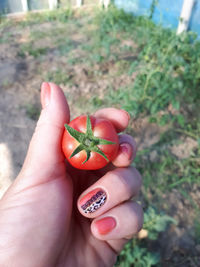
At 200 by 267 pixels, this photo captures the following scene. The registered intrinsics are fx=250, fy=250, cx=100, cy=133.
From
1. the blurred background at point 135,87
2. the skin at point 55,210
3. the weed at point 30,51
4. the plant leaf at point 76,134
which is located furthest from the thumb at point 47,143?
the weed at point 30,51


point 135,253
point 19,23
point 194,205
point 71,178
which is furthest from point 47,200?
point 19,23

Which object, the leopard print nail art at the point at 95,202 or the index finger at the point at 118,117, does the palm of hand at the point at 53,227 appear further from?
the index finger at the point at 118,117

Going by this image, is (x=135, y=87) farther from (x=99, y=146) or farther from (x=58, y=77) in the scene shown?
(x=99, y=146)

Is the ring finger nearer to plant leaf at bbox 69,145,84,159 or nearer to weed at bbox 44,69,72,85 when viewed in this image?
plant leaf at bbox 69,145,84,159

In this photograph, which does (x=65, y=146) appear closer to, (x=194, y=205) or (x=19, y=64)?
(x=194, y=205)

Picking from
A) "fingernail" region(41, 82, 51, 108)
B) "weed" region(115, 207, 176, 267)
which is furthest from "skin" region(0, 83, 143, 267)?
"weed" region(115, 207, 176, 267)

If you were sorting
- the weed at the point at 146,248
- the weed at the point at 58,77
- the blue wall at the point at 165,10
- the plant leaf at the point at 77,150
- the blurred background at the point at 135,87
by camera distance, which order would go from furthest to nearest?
the blue wall at the point at 165,10, the weed at the point at 58,77, the blurred background at the point at 135,87, the weed at the point at 146,248, the plant leaf at the point at 77,150
